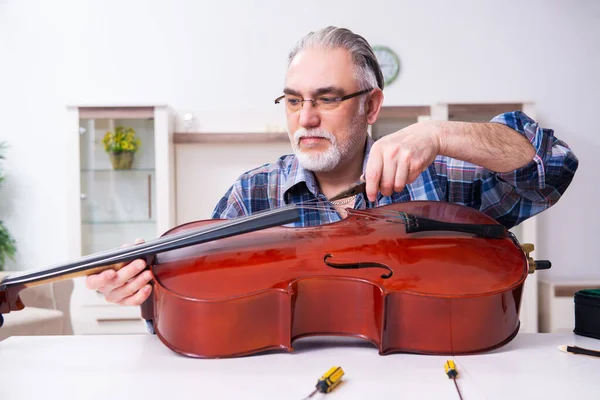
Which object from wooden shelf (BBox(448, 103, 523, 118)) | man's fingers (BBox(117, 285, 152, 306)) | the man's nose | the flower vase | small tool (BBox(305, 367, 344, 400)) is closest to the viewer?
small tool (BBox(305, 367, 344, 400))

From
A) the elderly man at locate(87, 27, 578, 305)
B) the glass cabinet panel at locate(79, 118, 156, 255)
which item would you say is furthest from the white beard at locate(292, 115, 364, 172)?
the glass cabinet panel at locate(79, 118, 156, 255)

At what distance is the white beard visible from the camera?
1383mm

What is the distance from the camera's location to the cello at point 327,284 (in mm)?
789

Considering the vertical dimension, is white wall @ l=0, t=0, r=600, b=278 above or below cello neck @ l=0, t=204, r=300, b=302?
above

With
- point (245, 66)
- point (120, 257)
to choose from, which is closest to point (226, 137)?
point (245, 66)

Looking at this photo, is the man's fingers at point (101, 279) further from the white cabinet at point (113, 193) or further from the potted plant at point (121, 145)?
the potted plant at point (121, 145)

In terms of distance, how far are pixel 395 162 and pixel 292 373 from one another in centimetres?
42

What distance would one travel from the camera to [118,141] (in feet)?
10.4

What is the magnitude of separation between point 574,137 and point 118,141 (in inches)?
114

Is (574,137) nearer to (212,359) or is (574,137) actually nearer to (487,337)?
(487,337)

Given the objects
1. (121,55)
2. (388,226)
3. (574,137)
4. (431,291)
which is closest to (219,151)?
(121,55)

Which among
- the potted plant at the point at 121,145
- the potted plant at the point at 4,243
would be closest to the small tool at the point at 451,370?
the potted plant at the point at 121,145

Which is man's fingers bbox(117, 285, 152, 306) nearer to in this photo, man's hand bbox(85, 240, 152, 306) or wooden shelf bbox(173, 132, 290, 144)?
man's hand bbox(85, 240, 152, 306)

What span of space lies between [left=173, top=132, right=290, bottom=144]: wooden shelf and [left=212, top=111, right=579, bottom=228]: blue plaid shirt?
164 cm
